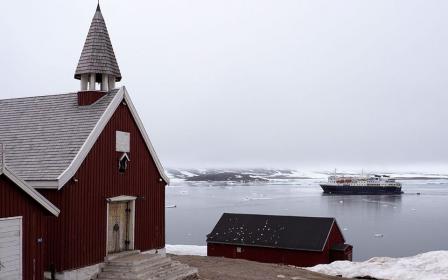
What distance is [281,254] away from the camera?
34.5m

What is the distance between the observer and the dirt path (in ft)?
65.3

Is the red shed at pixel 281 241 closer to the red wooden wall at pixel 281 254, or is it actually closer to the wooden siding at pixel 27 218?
the red wooden wall at pixel 281 254

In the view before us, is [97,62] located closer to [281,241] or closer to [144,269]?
[144,269]

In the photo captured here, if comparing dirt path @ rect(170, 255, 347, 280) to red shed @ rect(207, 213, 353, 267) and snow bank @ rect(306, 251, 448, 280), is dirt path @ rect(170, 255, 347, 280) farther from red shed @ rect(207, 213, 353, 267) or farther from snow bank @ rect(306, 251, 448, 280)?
red shed @ rect(207, 213, 353, 267)

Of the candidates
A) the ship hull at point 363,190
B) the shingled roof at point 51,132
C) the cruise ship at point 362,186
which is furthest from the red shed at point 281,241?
the cruise ship at point 362,186

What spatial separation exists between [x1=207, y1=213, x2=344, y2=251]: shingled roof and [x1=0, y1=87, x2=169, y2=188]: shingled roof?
52.6ft

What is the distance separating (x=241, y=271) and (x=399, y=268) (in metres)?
8.63

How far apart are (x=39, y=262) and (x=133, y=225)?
19.5ft

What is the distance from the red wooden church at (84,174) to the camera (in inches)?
566

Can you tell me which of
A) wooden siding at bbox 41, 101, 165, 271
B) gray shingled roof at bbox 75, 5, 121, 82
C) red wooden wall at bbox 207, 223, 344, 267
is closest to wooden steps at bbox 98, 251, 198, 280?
wooden siding at bbox 41, 101, 165, 271

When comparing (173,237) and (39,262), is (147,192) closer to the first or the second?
(39,262)

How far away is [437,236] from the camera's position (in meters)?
62.2

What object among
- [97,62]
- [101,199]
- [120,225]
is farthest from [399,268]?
[97,62]

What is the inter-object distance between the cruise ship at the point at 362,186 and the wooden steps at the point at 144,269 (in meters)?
150
